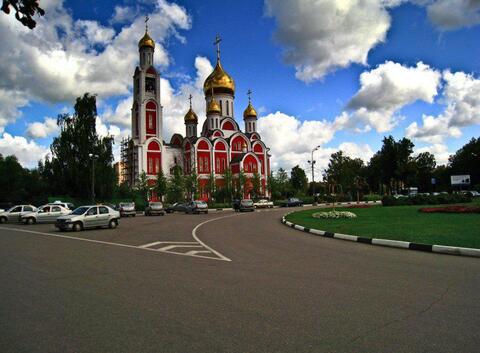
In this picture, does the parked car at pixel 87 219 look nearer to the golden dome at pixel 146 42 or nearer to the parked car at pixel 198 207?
the parked car at pixel 198 207

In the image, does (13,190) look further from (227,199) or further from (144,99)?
(227,199)

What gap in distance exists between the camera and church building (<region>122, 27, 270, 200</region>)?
6481 centimetres

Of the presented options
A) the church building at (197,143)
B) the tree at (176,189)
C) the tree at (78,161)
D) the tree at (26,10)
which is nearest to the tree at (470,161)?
the church building at (197,143)

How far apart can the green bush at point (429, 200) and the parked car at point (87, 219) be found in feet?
88.0

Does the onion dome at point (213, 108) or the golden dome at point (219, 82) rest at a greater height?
the golden dome at point (219, 82)

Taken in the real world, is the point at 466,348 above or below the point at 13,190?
below

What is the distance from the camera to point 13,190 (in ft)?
168

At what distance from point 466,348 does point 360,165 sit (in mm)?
107460

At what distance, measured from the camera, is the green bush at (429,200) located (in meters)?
35.5

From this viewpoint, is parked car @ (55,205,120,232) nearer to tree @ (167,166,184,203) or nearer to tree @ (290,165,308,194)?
tree @ (167,166,184,203)

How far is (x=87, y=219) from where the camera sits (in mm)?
21094

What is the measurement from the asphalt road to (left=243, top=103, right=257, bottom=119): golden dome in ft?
Answer: 230

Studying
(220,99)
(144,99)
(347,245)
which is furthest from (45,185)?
(347,245)

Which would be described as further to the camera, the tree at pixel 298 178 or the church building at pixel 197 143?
the tree at pixel 298 178
